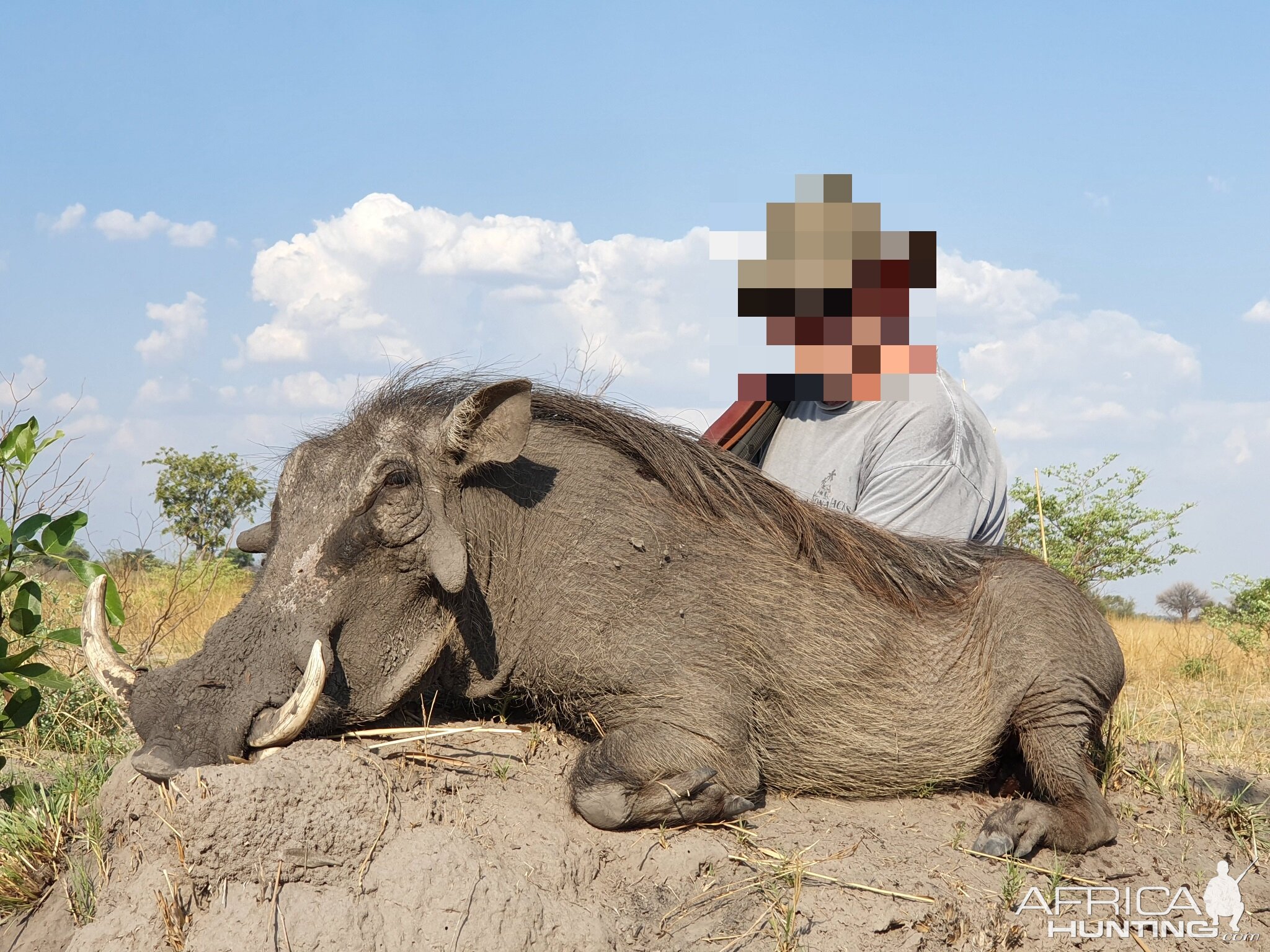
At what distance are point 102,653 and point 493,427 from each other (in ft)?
4.37

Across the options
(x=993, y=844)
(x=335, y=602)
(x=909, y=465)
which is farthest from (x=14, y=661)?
(x=909, y=465)

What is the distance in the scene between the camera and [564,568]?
12.0 ft

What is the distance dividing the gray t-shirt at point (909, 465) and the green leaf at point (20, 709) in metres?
2.93

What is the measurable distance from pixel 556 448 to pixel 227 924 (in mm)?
1776

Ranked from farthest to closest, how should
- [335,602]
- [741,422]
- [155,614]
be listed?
[155,614]
[741,422]
[335,602]

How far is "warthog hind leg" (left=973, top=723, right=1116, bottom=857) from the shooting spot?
11.9ft

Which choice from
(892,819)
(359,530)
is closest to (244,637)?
(359,530)

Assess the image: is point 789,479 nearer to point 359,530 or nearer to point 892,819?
point 892,819

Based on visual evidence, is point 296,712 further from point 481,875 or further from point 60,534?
point 60,534

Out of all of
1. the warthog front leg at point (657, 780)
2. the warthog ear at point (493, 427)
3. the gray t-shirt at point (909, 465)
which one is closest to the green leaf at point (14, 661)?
the warthog ear at point (493, 427)

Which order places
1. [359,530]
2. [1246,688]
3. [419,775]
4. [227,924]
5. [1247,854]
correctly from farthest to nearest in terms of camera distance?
[1246,688], [1247,854], [359,530], [419,775], [227,924]

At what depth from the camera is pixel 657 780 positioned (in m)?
3.35

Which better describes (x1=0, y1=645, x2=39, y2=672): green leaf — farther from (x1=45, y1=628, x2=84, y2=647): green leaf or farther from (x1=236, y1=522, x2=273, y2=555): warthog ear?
(x1=236, y1=522, x2=273, y2=555): warthog ear

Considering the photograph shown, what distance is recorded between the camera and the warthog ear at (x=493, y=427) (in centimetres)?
353
